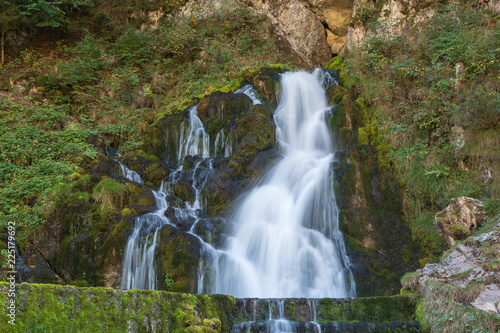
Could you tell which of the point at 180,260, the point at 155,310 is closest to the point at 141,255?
the point at 180,260

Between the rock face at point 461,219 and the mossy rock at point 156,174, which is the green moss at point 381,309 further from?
the mossy rock at point 156,174

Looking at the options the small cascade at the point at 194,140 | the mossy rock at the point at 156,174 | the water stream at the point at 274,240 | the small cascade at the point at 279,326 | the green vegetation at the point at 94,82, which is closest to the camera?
the small cascade at the point at 279,326

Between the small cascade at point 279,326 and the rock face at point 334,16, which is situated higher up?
the rock face at point 334,16

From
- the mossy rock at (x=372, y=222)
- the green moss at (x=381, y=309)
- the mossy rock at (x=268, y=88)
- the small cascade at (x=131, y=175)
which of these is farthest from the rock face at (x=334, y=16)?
the green moss at (x=381, y=309)

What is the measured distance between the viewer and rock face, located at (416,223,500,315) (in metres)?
5.04

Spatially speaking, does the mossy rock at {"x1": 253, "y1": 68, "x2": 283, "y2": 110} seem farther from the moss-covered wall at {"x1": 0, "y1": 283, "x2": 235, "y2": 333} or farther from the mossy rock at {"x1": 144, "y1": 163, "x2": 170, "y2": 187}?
the moss-covered wall at {"x1": 0, "y1": 283, "x2": 235, "y2": 333}

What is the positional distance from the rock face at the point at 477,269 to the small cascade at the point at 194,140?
8744 millimetres

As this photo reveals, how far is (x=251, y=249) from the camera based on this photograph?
28.0ft

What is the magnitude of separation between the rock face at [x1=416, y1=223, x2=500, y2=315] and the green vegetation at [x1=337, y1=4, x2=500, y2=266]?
5.86 ft

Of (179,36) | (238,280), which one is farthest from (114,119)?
(238,280)

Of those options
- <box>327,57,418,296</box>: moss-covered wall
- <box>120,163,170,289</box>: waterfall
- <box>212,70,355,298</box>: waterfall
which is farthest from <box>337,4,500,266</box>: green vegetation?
<box>120,163,170,289</box>: waterfall

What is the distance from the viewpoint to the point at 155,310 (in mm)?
4320

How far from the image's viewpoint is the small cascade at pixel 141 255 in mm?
7793

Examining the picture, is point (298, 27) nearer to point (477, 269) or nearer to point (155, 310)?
point (477, 269)
